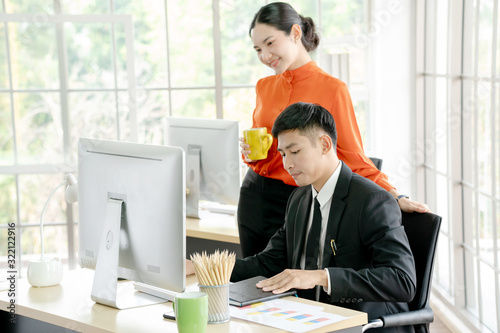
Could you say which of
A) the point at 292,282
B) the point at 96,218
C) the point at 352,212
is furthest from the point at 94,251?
the point at 352,212

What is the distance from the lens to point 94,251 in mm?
2086

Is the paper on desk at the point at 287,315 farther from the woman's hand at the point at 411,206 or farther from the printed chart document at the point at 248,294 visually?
the woman's hand at the point at 411,206

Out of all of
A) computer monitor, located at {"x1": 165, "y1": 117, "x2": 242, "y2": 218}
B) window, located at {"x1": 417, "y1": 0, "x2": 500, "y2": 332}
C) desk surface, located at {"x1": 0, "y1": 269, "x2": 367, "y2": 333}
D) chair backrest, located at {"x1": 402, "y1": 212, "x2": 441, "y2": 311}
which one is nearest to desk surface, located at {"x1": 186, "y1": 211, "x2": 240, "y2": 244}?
computer monitor, located at {"x1": 165, "y1": 117, "x2": 242, "y2": 218}

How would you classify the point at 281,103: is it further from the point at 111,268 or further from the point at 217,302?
the point at 217,302

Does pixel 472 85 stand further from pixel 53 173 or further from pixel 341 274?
pixel 53 173

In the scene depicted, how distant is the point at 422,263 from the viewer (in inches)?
80.1

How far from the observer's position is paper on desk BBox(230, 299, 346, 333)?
1.67 meters

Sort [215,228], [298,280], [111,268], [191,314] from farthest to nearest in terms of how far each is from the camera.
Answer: [215,228] < [111,268] < [298,280] < [191,314]

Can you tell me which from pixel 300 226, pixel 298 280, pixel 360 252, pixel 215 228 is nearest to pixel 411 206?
pixel 360 252

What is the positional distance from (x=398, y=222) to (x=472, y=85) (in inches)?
65.3

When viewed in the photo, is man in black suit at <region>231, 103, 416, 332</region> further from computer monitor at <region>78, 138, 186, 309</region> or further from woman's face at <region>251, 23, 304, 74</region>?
woman's face at <region>251, 23, 304, 74</region>

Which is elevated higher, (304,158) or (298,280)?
(304,158)

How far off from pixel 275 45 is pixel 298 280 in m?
1.06

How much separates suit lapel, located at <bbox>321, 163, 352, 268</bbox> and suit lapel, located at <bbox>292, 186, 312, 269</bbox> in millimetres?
119
